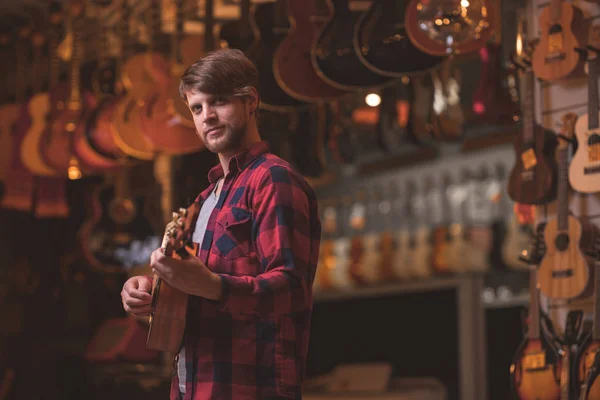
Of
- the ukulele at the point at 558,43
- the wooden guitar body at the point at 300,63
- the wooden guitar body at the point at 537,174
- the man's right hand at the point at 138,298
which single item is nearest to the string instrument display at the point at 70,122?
the wooden guitar body at the point at 300,63

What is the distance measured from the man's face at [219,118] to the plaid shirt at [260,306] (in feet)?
0.29

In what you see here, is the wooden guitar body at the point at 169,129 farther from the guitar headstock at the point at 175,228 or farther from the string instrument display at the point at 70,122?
the guitar headstock at the point at 175,228

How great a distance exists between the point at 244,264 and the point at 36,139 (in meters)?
4.00

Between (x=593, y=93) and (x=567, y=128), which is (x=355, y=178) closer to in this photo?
(x=567, y=128)

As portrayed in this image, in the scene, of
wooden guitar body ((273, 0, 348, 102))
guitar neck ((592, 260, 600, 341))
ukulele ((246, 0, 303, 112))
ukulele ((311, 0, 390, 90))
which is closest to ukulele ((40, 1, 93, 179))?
ukulele ((246, 0, 303, 112))

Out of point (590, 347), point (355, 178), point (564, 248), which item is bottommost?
point (590, 347)

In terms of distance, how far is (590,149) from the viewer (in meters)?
3.73

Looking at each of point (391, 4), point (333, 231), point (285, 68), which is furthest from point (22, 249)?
point (391, 4)

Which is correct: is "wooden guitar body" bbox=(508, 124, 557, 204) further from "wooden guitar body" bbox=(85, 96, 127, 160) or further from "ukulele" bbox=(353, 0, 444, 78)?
"wooden guitar body" bbox=(85, 96, 127, 160)

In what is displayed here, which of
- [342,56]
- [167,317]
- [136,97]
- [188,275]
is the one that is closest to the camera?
[188,275]

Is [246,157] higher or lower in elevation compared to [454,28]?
lower

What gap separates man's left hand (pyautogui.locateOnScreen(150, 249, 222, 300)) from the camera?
1927 millimetres

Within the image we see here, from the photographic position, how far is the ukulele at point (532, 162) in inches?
154

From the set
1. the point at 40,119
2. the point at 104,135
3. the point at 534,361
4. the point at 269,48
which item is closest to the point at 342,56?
the point at 269,48
